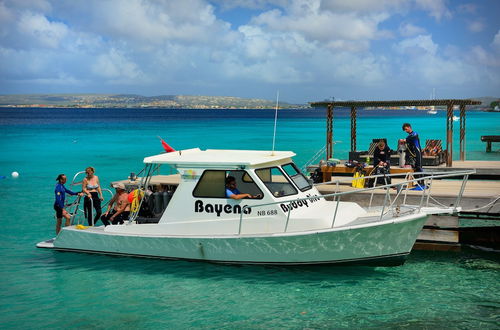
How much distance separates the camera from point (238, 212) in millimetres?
12039

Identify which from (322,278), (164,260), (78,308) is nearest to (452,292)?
(322,278)

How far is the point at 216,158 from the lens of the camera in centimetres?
1272

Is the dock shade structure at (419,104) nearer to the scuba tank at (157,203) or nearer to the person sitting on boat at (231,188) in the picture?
the person sitting on boat at (231,188)

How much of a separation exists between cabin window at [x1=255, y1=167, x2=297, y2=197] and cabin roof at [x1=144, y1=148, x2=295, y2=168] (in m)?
0.29

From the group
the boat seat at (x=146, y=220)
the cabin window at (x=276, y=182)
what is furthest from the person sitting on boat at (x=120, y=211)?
the cabin window at (x=276, y=182)

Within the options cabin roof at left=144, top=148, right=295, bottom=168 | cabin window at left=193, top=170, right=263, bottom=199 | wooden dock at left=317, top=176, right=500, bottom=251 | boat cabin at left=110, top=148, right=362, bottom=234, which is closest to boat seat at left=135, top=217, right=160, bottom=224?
boat cabin at left=110, top=148, right=362, bottom=234

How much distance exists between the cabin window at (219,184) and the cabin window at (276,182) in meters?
0.29

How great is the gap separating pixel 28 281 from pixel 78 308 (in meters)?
2.28

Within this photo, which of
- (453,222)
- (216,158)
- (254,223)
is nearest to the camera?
(254,223)

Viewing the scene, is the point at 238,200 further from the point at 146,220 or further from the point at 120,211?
the point at 120,211

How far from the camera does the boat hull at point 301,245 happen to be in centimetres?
1134

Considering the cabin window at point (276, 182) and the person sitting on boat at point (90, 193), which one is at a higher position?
the cabin window at point (276, 182)

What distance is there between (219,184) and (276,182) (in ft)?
4.21

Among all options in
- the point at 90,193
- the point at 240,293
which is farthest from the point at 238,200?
the point at 90,193
